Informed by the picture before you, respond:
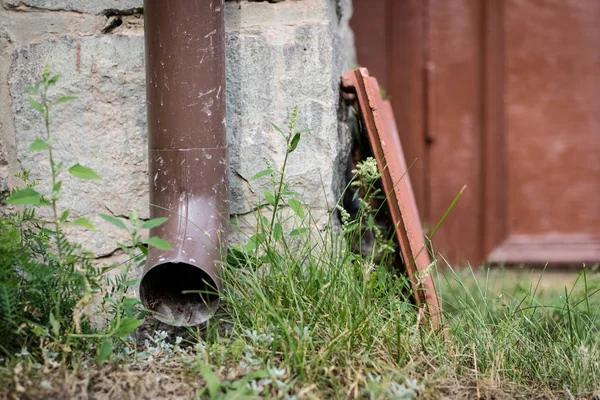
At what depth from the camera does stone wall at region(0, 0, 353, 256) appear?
1650 millimetres

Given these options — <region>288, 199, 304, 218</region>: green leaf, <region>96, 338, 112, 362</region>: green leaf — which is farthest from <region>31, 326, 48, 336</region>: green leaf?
<region>288, 199, 304, 218</region>: green leaf

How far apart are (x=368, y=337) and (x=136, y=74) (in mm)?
982

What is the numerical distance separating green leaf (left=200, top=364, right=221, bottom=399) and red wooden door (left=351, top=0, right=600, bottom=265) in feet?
5.59

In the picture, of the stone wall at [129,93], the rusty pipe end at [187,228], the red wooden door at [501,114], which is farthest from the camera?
the red wooden door at [501,114]

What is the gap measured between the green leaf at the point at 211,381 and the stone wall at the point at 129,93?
60 cm

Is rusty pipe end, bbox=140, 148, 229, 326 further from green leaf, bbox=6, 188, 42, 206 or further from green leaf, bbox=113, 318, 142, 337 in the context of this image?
green leaf, bbox=6, 188, 42, 206

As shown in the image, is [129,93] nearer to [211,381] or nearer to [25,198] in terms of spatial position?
[25,198]

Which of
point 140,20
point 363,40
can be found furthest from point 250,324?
point 363,40

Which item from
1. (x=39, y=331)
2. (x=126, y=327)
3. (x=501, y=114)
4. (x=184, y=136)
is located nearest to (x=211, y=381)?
(x=126, y=327)

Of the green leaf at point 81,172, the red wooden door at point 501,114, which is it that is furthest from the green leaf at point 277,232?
the red wooden door at point 501,114

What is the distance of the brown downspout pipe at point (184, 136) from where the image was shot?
4.70ft

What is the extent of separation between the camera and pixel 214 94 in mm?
1481

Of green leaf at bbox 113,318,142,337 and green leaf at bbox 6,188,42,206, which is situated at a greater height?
green leaf at bbox 6,188,42,206

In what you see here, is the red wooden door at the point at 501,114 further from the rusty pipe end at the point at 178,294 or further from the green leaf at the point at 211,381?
the green leaf at the point at 211,381
